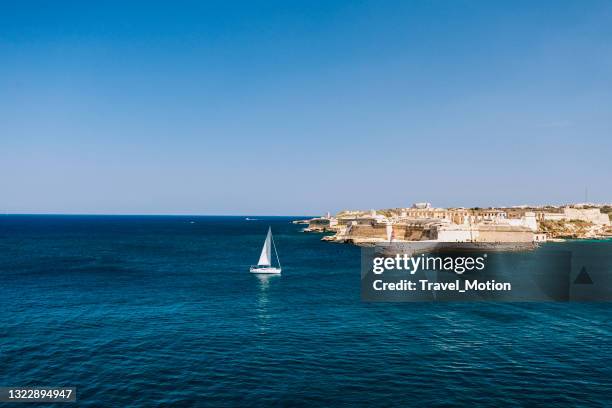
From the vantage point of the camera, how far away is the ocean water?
1792cm

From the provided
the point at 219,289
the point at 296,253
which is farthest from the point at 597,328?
the point at 296,253

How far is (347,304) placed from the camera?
112ft

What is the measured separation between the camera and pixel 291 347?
2370 centimetres

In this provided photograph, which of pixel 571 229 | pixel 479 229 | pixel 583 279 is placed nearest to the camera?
pixel 583 279

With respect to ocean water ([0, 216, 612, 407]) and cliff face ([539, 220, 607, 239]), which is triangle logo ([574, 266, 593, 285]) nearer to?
ocean water ([0, 216, 612, 407])

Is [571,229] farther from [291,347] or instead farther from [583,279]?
[291,347]

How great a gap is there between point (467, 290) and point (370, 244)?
50.1 m

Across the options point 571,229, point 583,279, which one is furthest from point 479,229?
point 571,229

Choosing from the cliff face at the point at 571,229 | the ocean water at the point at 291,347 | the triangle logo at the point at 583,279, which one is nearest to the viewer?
the ocean water at the point at 291,347

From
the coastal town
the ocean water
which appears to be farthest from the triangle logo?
the coastal town

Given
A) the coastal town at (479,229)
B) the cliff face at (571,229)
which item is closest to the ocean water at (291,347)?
the coastal town at (479,229)

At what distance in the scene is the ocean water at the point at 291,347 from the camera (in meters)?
17.9

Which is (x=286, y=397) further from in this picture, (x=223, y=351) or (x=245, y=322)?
(x=245, y=322)

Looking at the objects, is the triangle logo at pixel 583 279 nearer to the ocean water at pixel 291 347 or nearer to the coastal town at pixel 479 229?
the ocean water at pixel 291 347
